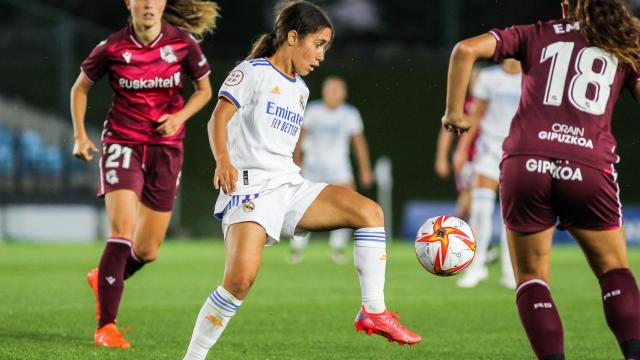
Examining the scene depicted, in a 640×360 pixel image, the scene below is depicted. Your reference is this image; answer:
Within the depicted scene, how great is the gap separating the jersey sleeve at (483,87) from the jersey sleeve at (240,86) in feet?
19.2

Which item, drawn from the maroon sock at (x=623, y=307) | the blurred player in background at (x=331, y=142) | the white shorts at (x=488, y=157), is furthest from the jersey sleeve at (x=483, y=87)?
the maroon sock at (x=623, y=307)

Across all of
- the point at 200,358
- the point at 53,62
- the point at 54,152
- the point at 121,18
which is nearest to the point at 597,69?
the point at 200,358

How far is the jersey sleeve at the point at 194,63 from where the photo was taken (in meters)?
7.16

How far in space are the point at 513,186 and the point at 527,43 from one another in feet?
2.12

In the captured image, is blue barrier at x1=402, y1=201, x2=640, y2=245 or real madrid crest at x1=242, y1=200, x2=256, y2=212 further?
blue barrier at x1=402, y1=201, x2=640, y2=245

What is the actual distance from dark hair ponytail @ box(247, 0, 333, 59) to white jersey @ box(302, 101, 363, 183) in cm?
912

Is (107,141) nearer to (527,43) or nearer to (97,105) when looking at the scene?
(527,43)

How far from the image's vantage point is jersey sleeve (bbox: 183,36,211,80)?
7160 millimetres

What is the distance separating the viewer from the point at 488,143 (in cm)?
1112

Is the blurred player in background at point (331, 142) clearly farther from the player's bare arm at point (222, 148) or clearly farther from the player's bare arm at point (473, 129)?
the player's bare arm at point (222, 148)

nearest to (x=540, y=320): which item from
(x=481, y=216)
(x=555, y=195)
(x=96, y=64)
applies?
(x=555, y=195)

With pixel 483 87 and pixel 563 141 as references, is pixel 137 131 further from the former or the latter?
pixel 483 87

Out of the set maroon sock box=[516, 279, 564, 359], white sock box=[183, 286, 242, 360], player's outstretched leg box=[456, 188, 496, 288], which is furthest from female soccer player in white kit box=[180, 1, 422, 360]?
player's outstretched leg box=[456, 188, 496, 288]

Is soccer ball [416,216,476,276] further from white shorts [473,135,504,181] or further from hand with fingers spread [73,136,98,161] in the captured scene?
white shorts [473,135,504,181]
